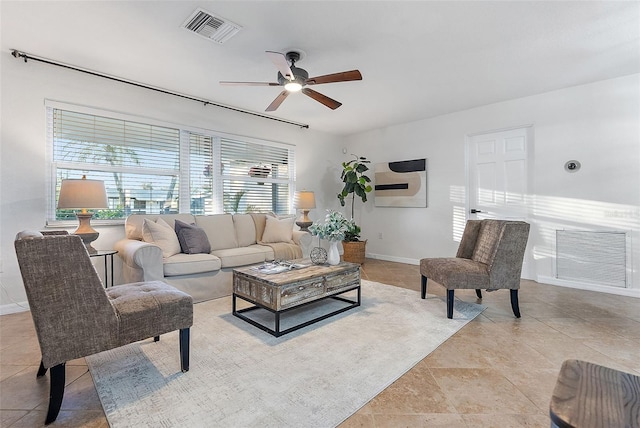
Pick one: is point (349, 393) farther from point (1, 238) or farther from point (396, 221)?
point (396, 221)

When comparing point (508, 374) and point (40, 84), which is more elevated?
point (40, 84)

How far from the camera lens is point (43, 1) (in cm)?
220

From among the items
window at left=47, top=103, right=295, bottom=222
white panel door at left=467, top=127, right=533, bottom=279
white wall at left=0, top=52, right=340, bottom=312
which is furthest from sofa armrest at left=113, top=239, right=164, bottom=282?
white panel door at left=467, top=127, right=533, bottom=279

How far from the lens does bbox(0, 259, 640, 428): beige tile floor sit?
149 cm

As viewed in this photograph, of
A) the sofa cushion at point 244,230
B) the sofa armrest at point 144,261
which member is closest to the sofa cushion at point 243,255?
the sofa cushion at point 244,230

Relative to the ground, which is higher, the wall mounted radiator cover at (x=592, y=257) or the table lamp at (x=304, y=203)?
the table lamp at (x=304, y=203)

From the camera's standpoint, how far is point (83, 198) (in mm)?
2768

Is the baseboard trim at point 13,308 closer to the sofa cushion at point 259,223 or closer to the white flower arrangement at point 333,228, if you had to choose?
the sofa cushion at point 259,223

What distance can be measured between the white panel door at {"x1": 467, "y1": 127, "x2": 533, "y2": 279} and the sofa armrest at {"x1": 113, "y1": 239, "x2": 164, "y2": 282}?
439cm

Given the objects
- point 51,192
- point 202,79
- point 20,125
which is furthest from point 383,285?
point 20,125

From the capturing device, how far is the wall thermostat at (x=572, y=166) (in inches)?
150

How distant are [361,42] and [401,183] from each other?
3184 mm

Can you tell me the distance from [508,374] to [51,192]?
4466mm

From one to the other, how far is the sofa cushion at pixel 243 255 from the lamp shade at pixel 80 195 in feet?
4.21
